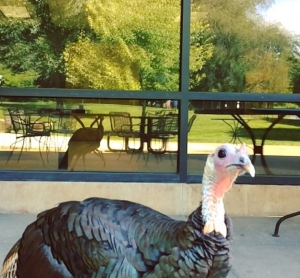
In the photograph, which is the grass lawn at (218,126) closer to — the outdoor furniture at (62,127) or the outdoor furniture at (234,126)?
the outdoor furniture at (234,126)

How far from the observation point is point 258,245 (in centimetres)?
541

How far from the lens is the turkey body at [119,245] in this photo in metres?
2.44

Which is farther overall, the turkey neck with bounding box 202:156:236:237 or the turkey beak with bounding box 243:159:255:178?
the turkey neck with bounding box 202:156:236:237

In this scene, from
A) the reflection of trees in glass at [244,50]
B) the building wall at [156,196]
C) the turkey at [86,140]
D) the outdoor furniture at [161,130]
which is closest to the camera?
the building wall at [156,196]

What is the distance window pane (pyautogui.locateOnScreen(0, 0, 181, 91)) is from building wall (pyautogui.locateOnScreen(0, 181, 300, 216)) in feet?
6.35

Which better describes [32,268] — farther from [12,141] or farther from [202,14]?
[202,14]

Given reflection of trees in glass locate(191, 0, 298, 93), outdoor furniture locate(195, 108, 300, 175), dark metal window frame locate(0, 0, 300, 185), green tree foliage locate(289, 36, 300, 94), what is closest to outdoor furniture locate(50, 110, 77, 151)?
dark metal window frame locate(0, 0, 300, 185)

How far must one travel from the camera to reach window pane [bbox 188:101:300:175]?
283 inches

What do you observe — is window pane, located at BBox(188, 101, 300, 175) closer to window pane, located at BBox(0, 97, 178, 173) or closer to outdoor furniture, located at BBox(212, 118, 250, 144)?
outdoor furniture, located at BBox(212, 118, 250, 144)

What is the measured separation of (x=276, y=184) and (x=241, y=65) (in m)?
2.43

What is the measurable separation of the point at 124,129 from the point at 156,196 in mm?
1520

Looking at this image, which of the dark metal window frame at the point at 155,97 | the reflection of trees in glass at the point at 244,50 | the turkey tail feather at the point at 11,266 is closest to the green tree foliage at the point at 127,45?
the reflection of trees in glass at the point at 244,50

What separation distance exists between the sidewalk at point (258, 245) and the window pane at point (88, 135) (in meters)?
1.19

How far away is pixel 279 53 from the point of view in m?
8.52
